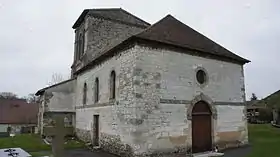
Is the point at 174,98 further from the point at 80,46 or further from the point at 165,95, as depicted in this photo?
the point at 80,46

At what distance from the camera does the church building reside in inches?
478

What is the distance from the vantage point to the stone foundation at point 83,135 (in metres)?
17.5

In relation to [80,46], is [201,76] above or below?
below

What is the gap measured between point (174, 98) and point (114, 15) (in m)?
13.6

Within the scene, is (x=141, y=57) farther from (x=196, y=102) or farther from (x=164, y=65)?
(x=196, y=102)

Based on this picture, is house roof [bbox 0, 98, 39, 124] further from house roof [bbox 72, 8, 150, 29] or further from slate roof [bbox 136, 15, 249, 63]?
slate roof [bbox 136, 15, 249, 63]

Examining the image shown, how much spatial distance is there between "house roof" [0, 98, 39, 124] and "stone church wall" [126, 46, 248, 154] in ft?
106

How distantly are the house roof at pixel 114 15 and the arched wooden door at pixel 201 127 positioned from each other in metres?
12.7

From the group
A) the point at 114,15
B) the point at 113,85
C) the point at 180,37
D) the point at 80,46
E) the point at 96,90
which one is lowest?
the point at 96,90

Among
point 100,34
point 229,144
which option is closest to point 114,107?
point 229,144

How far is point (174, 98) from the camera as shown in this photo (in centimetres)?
1309

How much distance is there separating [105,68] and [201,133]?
6.79 metres

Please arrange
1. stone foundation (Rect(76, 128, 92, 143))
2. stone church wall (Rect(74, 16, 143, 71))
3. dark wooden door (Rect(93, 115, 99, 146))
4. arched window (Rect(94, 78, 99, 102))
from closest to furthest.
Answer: dark wooden door (Rect(93, 115, 99, 146))
arched window (Rect(94, 78, 99, 102))
stone foundation (Rect(76, 128, 92, 143))
stone church wall (Rect(74, 16, 143, 71))

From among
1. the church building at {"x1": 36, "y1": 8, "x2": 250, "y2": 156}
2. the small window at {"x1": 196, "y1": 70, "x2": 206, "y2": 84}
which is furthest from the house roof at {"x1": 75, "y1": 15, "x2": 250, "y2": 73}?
the small window at {"x1": 196, "y1": 70, "x2": 206, "y2": 84}
